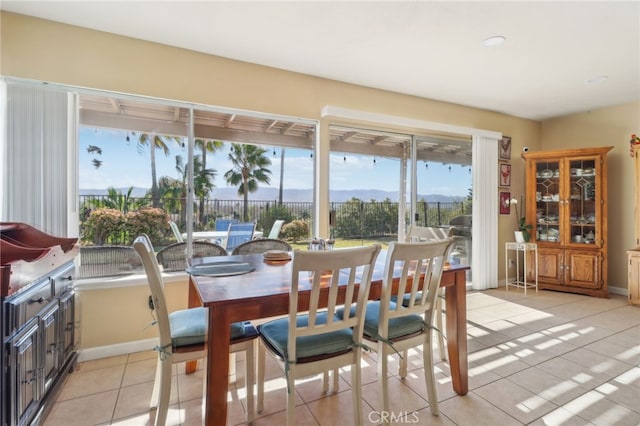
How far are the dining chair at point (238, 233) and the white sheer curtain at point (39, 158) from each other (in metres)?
1.34

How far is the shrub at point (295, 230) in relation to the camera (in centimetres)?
361

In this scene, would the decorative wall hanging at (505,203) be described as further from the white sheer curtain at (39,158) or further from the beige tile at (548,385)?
the white sheer curtain at (39,158)

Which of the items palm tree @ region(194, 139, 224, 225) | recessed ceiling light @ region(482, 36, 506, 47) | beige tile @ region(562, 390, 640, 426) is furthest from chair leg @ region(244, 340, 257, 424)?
recessed ceiling light @ region(482, 36, 506, 47)

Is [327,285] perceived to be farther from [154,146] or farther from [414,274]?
[154,146]

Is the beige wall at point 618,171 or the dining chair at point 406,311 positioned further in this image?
the beige wall at point 618,171

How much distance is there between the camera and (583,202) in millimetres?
4559

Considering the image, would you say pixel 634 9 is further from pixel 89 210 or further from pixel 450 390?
pixel 89 210

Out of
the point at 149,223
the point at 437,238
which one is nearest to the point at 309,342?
the point at 437,238

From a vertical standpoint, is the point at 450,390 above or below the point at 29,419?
below

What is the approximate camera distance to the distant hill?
291 cm

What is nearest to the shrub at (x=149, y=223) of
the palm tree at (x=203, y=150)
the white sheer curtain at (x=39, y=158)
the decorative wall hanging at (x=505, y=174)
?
the palm tree at (x=203, y=150)

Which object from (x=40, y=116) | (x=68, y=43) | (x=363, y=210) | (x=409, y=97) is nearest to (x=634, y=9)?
(x=409, y=97)

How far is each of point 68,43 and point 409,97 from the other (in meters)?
3.56

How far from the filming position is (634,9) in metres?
2.27
